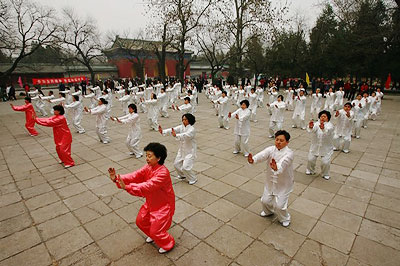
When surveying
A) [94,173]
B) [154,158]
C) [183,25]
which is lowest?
[94,173]

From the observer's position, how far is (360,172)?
17.6ft

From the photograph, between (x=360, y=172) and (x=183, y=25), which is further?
(x=183, y=25)

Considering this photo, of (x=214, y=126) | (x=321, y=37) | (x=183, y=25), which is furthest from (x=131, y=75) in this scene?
(x=214, y=126)

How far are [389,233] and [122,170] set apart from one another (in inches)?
208

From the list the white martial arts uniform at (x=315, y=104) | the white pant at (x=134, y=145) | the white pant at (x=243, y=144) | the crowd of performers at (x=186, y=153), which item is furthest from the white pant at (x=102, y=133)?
the white martial arts uniform at (x=315, y=104)

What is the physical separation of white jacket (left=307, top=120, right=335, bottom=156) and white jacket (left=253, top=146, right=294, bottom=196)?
1.91 metres

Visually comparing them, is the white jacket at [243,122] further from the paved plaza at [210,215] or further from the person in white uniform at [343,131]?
the person in white uniform at [343,131]

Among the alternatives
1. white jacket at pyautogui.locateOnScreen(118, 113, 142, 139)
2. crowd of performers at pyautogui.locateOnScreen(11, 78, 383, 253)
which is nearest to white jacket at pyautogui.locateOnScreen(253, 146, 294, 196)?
crowd of performers at pyautogui.locateOnScreen(11, 78, 383, 253)

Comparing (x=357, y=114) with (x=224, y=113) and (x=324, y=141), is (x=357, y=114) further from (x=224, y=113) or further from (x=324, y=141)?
(x=224, y=113)

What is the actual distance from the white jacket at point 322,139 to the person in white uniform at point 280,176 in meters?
1.90

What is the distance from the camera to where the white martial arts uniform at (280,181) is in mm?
3252

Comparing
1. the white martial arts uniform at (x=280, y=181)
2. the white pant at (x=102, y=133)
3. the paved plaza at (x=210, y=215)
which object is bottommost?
the paved plaza at (x=210, y=215)

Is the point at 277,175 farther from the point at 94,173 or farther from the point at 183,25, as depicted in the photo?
the point at 183,25

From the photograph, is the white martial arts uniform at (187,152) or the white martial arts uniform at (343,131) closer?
the white martial arts uniform at (187,152)
